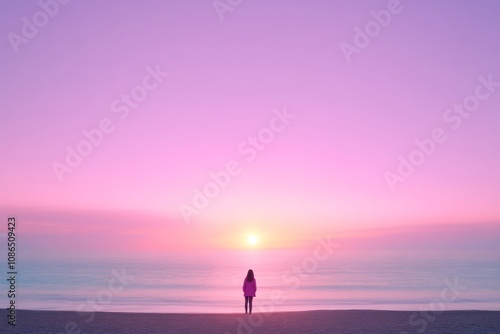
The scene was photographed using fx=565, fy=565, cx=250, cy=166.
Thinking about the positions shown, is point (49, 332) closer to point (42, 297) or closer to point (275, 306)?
point (275, 306)

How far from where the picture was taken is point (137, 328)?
2248 cm

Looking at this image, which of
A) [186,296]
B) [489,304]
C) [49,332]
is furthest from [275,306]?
[49,332]

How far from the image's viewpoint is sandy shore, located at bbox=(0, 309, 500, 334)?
22.0 m

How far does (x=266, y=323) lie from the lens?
23516 millimetres

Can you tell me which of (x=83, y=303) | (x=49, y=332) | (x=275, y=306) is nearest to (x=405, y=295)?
(x=275, y=306)

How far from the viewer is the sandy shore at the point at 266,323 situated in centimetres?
2198

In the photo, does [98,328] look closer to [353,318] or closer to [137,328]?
[137,328]

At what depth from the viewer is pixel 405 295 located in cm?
5425

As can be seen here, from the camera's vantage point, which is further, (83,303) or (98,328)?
(83,303)

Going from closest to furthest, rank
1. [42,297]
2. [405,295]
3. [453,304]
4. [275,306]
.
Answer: [275,306] → [453,304] → [42,297] → [405,295]

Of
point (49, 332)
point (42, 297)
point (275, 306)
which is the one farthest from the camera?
point (42, 297)

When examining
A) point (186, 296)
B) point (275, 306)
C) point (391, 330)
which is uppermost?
point (186, 296)

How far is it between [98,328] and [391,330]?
38.0 feet

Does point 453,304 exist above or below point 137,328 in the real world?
above
